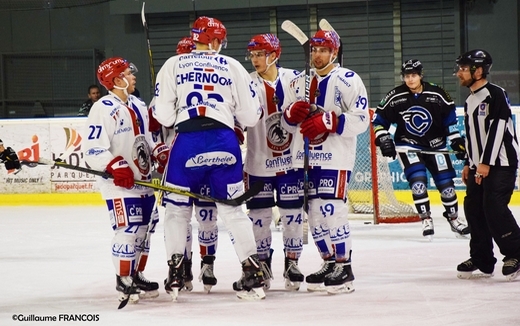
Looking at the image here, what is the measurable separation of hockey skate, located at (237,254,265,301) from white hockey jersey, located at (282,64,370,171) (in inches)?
21.5

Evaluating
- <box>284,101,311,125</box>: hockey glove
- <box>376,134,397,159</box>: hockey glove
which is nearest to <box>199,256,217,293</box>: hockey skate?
<box>284,101,311,125</box>: hockey glove

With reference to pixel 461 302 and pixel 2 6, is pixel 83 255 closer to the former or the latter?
pixel 461 302

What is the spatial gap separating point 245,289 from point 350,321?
67 centimetres

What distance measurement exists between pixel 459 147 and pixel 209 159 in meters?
2.34

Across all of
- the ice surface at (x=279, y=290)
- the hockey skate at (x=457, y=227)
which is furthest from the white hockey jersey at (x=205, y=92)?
the hockey skate at (x=457, y=227)

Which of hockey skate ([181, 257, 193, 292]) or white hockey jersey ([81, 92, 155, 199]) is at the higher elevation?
white hockey jersey ([81, 92, 155, 199])

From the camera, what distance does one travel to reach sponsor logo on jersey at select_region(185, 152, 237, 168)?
3.96 meters

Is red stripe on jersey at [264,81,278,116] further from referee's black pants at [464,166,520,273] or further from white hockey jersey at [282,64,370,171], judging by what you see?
referee's black pants at [464,166,520,273]

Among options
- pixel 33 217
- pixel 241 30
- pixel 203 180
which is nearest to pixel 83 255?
pixel 203 180

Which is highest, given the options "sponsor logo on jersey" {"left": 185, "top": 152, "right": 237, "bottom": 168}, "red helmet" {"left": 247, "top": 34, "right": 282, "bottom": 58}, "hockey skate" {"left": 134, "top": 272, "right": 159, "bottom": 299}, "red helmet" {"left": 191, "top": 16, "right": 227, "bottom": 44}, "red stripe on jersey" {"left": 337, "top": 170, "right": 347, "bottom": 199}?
"red helmet" {"left": 191, "top": 16, "right": 227, "bottom": 44}

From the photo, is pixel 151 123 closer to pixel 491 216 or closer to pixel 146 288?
pixel 146 288

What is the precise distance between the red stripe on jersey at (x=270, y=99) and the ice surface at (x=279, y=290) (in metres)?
0.88

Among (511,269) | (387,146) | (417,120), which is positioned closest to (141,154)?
(511,269)

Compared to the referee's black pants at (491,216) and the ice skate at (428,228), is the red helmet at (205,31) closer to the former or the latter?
the referee's black pants at (491,216)
